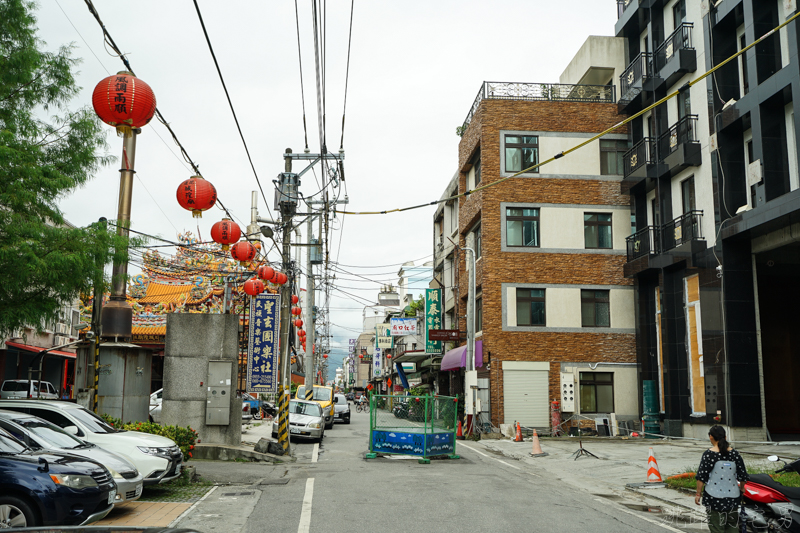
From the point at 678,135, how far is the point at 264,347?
17.1 meters

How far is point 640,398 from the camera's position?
2936cm

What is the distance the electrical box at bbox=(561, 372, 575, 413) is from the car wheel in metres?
24.3

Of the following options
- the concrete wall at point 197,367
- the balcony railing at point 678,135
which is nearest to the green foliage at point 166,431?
the concrete wall at point 197,367

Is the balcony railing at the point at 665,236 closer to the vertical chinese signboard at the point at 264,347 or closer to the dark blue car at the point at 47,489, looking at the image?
the vertical chinese signboard at the point at 264,347

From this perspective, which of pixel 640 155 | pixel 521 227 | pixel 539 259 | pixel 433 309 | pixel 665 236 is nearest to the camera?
pixel 665 236

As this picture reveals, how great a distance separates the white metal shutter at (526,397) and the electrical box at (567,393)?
2.21 feet

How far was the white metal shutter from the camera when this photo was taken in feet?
95.9

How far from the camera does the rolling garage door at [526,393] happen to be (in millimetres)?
29234

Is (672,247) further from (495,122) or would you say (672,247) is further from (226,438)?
(226,438)

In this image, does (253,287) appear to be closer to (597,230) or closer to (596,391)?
(596,391)

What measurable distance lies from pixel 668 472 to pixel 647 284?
1429cm

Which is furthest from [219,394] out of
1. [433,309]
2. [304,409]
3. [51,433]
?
[433,309]

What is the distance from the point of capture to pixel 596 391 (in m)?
29.9

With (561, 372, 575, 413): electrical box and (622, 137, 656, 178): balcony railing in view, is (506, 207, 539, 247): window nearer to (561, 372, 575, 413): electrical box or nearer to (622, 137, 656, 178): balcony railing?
(622, 137, 656, 178): balcony railing
